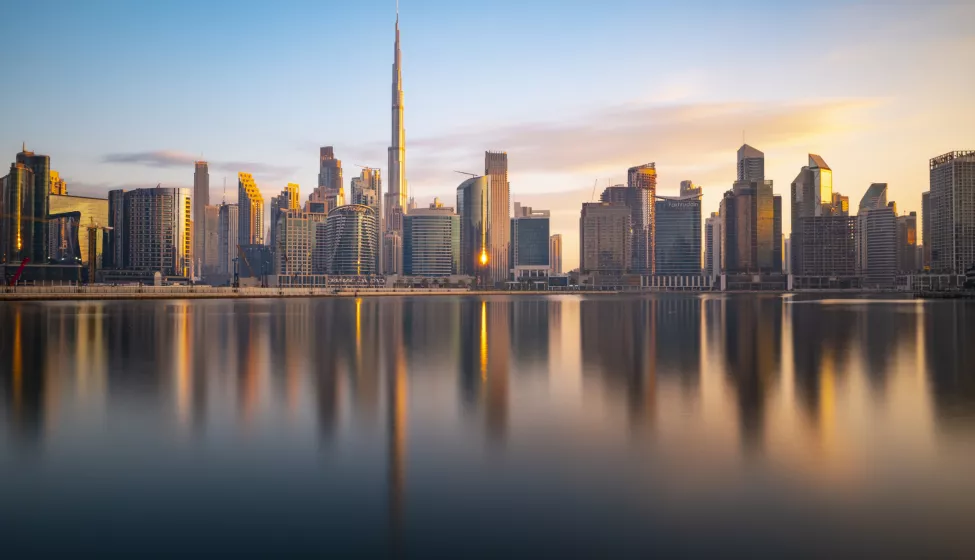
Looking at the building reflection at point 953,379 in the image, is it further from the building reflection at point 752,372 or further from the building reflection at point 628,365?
the building reflection at point 628,365

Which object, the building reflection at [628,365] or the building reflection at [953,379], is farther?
the building reflection at [628,365]

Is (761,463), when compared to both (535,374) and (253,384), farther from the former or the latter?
(253,384)

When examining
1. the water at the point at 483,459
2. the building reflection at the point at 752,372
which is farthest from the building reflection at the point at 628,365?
the building reflection at the point at 752,372

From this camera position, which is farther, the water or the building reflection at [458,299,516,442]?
the building reflection at [458,299,516,442]

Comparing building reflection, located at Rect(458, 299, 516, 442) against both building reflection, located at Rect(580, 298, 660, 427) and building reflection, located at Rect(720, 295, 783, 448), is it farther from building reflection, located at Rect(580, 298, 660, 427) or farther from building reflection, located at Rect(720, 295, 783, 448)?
building reflection, located at Rect(720, 295, 783, 448)

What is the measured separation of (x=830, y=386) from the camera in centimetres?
2819

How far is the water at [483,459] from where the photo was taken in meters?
11.1

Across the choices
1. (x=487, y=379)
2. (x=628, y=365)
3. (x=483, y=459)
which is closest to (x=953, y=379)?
(x=628, y=365)

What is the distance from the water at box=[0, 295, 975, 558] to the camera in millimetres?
11102

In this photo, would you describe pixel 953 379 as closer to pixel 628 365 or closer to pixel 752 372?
pixel 752 372

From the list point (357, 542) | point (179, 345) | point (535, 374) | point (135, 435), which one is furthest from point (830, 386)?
point (179, 345)

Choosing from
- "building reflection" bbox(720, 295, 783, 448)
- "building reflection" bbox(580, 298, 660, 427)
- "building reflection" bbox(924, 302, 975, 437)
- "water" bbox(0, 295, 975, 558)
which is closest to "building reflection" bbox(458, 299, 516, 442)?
"water" bbox(0, 295, 975, 558)

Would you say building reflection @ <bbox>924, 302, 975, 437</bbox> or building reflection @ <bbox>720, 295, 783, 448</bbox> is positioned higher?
building reflection @ <bbox>720, 295, 783, 448</bbox>

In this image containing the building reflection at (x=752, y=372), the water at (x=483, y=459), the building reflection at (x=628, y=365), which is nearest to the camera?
the water at (x=483, y=459)
